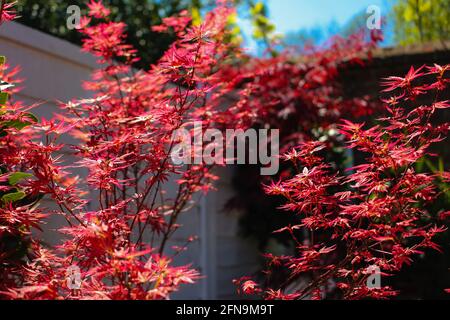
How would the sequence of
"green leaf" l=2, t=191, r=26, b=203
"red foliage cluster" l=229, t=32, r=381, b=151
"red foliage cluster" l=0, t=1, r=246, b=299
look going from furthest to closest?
"red foliage cluster" l=229, t=32, r=381, b=151 → "green leaf" l=2, t=191, r=26, b=203 → "red foliage cluster" l=0, t=1, r=246, b=299

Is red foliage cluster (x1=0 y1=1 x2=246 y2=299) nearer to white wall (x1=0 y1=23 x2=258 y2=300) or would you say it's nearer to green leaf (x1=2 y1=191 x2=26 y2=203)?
green leaf (x1=2 y1=191 x2=26 y2=203)

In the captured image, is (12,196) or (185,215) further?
(185,215)

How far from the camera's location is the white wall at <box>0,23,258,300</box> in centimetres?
314

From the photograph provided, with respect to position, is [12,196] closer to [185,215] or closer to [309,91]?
[185,215]

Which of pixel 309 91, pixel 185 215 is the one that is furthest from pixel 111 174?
pixel 309 91

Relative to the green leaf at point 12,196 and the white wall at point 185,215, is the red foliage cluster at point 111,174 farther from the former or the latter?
the white wall at point 185,215

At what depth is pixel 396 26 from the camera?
10.2m

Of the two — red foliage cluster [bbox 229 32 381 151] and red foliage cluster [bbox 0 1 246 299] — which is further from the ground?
red foliage cluster [bbox 229 32 381 151]

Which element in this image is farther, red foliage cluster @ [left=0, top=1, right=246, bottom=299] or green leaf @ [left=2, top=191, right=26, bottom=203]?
green leaf @ [left=2, top=191, right=26, bottom=203]

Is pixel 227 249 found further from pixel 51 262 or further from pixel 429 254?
pixel 51 262

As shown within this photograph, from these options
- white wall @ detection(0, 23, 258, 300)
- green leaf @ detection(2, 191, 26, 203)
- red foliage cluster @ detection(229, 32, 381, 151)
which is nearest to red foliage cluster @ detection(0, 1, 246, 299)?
green leaf @ detection(2, 191, 26, 203)

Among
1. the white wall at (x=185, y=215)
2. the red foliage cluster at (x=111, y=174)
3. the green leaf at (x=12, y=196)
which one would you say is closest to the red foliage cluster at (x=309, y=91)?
the white wall at (x=185, y=215)

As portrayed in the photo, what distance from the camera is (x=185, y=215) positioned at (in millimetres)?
4383
